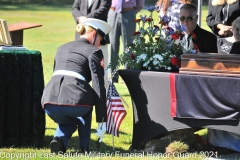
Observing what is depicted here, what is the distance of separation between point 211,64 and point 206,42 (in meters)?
1.21

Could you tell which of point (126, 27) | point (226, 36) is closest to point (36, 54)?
point (226, 36)

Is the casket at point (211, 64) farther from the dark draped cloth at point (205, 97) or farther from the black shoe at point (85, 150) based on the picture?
the black shoe at point (85, 150)

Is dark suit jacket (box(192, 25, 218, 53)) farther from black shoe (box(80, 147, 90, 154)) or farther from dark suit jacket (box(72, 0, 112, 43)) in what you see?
dark suit jacket (box(72, 0, 112, 43))

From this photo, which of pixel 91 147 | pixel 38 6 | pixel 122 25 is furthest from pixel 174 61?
pixel 38 6

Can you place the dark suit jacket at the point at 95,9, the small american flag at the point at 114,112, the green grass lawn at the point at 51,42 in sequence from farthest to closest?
the dark suit jacket at the point at 95,9 < the green grass lawn at the point at 51,42 < the small american flag at the point at 114,112

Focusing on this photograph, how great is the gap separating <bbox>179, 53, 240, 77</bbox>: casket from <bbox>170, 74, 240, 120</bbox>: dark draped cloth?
7cm

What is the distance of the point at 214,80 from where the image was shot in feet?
19.5

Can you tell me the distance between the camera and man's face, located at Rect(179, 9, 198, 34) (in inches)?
284

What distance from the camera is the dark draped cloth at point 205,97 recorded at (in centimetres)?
590

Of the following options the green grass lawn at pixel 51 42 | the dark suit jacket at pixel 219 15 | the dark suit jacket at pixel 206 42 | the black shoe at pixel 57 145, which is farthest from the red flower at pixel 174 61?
the dark suit jacket at pixel 219 15

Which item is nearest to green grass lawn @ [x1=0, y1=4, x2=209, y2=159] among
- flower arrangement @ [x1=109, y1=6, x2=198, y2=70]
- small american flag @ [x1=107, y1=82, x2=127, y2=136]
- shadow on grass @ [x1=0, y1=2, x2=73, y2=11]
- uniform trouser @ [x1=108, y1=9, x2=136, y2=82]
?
shadow on grass @ [x1=0, y1=2, x2=73, y2=11]

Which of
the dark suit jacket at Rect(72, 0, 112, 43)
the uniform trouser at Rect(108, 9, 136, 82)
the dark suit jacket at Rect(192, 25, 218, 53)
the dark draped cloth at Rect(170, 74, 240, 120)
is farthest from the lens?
the uniform trouser at Rect(108, 9, 136, 82)

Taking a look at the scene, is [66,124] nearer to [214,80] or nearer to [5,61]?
[5,61]

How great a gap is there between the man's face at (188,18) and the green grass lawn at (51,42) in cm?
147
